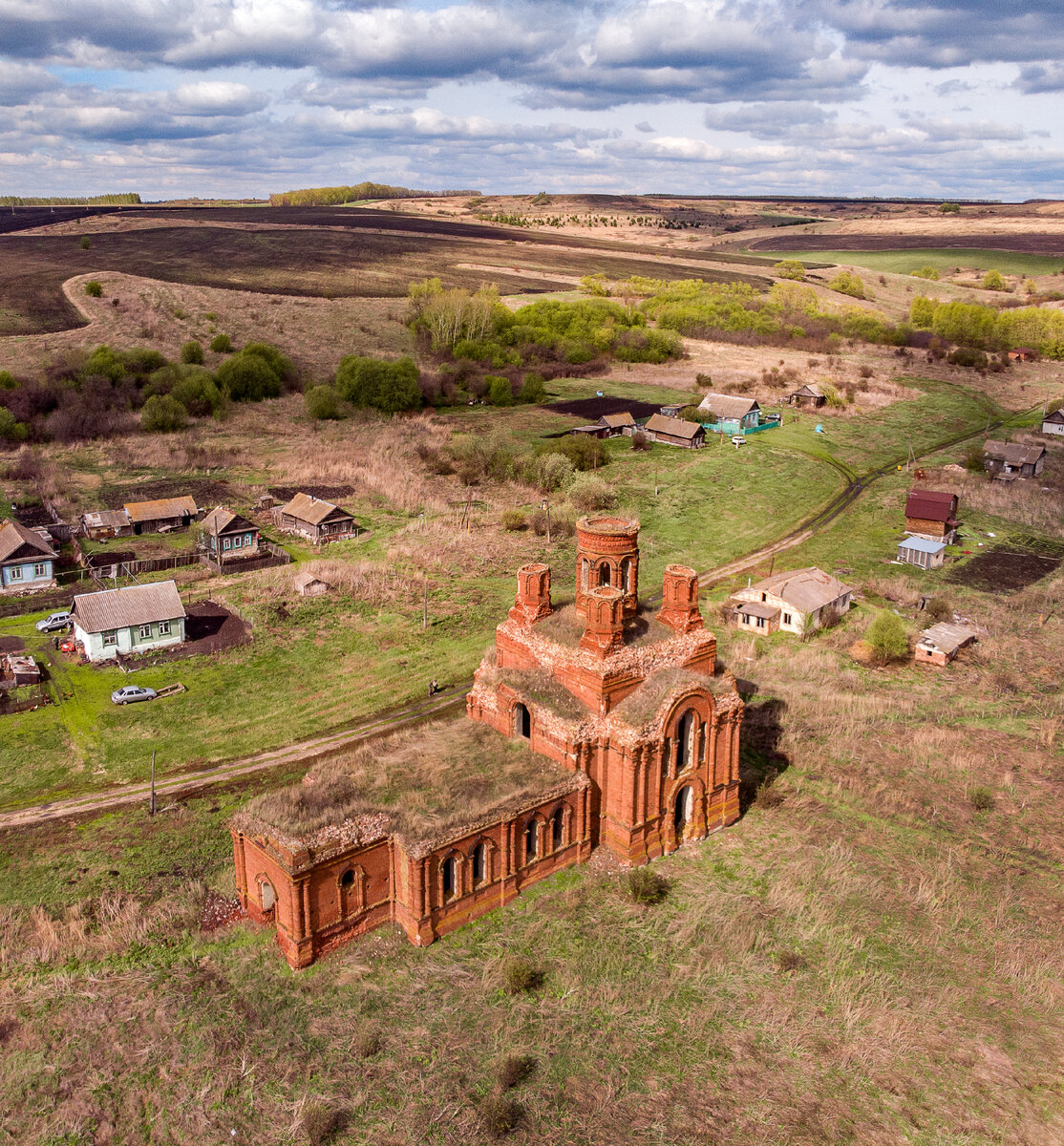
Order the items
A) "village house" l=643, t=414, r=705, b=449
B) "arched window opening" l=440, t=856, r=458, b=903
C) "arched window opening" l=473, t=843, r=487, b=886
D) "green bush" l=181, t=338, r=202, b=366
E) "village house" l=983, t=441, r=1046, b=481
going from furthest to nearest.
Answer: "green bush" l=181, t=338, r=202, b=366 < "village house" l=643, t=414, r=705, b=449 < "village house" l=983, t=441, r=1046, b=481 < "arched window opening" l=473, t=843, r=487, b=886 < "arched window opening" l=440, t=856, r=458, b=903

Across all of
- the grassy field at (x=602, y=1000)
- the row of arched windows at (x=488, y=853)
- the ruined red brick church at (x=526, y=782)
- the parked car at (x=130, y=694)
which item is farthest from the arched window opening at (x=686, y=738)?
the parked car at (x=130, y=694)

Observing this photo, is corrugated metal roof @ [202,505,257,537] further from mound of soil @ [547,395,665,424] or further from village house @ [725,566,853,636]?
mound of soil @ [547,395,665,424]

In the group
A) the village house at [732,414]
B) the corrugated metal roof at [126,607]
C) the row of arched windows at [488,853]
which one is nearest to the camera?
the row of arched windows at [488,853]

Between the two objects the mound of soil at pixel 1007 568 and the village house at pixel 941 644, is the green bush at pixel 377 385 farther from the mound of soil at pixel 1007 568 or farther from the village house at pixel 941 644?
the village house at pixel 941 644

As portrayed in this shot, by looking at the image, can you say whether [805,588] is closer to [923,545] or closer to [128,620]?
[923,545]

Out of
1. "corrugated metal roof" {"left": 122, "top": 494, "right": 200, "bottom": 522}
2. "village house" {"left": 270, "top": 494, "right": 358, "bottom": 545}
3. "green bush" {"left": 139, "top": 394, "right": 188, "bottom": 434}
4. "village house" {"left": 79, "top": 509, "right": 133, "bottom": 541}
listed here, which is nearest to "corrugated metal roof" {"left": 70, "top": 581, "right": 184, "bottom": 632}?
"village house" {"left": 270, "top": 494, "right": 358, "bottom": 545}
